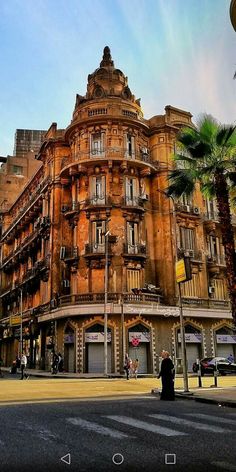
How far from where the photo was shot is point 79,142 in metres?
41.0

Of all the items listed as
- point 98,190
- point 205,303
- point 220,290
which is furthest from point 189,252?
point 98,190

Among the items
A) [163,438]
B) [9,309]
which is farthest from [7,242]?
[163,438]

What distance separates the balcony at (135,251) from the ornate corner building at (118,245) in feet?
0.29

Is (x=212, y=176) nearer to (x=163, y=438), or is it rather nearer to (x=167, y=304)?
(x=163, y=438)

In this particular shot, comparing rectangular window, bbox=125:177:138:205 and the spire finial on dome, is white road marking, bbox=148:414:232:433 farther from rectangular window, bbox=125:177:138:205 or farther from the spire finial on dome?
the spire finial on dome

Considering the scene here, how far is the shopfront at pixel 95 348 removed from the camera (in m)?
36.1

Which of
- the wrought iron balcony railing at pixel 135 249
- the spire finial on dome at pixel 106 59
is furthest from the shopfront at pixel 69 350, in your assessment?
the spire finial on dome at pixel 106 59

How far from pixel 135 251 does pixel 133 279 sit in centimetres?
230

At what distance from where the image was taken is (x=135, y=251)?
3847 centimetres

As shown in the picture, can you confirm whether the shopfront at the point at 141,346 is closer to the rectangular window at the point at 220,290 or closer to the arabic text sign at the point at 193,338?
the arabic text sign at the point at 193,338

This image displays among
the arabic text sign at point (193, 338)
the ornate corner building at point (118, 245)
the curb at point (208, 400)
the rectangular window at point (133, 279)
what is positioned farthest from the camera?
the arabic text sign at point (193, 338)

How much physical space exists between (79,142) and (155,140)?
715 cm

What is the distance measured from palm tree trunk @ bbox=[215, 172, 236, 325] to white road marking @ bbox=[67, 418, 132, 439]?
8.16 metres

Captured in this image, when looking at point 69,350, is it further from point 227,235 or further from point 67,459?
point 67,459
